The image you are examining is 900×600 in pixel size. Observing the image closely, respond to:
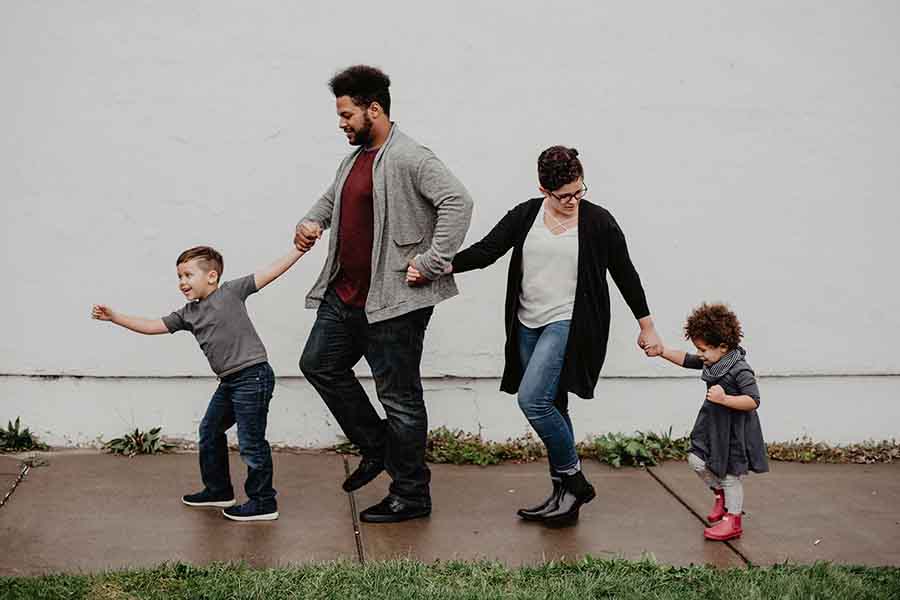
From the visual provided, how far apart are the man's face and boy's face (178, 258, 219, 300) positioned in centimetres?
86

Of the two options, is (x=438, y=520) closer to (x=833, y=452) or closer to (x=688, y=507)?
(x=688, y=507)

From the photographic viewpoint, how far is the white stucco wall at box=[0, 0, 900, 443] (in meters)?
6.35

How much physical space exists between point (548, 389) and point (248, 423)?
1316 millimetres

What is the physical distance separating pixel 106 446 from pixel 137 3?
231 centimetres

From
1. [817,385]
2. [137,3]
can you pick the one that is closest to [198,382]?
[137,3]

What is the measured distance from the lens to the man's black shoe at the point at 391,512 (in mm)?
5422

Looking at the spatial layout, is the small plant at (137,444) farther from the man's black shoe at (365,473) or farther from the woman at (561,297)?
the woman at (561,297)

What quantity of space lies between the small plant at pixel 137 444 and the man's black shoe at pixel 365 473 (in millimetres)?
1323

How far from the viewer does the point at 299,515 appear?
5.54 meters

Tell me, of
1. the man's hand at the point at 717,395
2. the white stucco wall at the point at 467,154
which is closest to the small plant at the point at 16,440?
the white stucco wall at the point at 467,154

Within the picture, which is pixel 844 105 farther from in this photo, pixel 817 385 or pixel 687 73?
pixel 817 385

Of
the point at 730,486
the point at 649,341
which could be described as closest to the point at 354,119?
the point at 649,341

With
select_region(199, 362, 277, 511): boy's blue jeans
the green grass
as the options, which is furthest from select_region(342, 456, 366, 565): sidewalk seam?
select_region(199, 362, 277, 511): boy's blue jeans

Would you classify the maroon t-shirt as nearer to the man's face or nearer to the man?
the man
